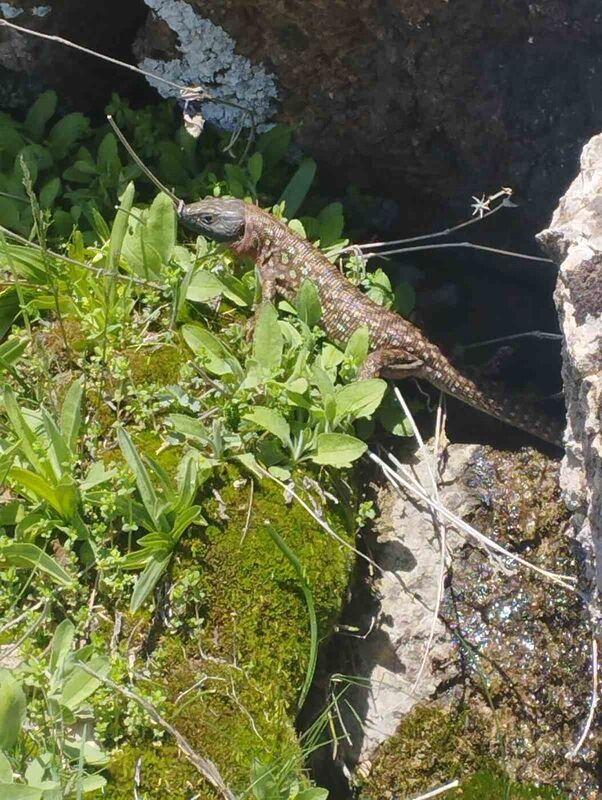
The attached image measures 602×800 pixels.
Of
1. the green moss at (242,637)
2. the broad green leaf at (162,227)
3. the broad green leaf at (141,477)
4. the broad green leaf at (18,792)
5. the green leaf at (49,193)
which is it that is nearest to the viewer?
the broad green leaf at (18,792)

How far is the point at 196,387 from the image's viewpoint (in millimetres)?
4070

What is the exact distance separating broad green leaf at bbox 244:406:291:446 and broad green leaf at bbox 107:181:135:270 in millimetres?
958

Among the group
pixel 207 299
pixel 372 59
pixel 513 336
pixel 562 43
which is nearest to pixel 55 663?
pixel 207 299

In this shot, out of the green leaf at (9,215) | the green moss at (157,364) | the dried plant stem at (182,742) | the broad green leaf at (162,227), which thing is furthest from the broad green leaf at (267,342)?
the dried plant stem at (182,742)

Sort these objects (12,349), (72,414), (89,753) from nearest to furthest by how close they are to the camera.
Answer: (89,753), (72,414), (12,349)

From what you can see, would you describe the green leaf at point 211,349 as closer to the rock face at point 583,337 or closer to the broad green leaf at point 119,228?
the broad green leaf at point 119,228

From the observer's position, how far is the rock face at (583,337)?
298 centimetres

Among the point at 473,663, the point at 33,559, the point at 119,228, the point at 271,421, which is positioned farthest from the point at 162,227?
the point at 473,663

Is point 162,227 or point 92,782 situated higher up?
point 162,227

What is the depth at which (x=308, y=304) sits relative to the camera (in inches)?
172

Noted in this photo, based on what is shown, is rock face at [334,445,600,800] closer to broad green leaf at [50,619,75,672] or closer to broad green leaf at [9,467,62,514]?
broad green leaf at [50,619,75,672]

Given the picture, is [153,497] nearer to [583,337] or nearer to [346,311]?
[346,311]

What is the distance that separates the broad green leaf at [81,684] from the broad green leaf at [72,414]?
0.86m

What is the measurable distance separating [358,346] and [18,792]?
2219 millimetres
